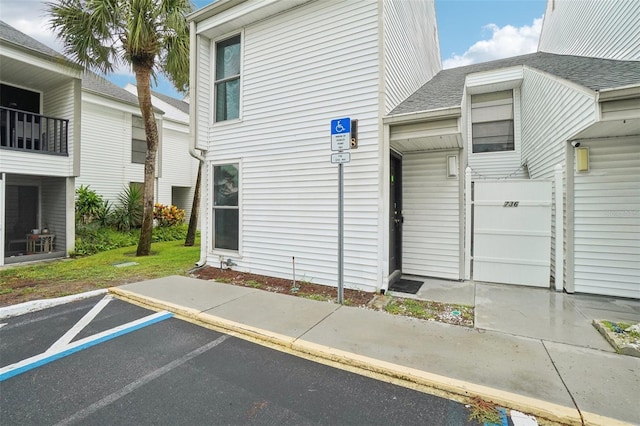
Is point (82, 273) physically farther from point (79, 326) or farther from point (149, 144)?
point (149, 144)

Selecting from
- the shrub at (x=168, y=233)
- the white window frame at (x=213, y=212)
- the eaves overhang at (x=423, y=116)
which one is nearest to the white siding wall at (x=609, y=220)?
the eaves overhang at (x=423, y=116)

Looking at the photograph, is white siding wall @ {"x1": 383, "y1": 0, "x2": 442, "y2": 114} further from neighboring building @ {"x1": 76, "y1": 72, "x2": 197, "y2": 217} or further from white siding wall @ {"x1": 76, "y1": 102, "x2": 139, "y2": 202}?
white siding wall @ {"x1": 76, "y1": 102, "x2": 139, "y2": 202}

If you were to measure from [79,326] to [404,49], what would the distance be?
744 centimetres

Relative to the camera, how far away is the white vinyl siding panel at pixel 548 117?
4.64 metres

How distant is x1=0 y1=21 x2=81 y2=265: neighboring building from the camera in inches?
306

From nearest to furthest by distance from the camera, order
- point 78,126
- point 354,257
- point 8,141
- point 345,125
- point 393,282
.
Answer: point 345,125, point 354,257, point 393,282, point 8,141, point 78,126

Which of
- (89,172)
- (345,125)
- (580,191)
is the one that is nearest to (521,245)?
(580,191)

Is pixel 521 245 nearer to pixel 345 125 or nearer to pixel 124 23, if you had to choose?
pixel 345 125

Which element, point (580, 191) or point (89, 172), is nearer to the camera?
point (580, 191)

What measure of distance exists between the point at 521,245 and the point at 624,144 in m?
2.15

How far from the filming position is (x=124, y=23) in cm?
809

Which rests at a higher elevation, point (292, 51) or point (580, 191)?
point (292, 51)

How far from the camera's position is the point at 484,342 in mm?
3363

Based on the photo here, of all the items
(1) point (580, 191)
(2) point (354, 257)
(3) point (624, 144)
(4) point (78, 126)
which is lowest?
(2) point (354, 257)
